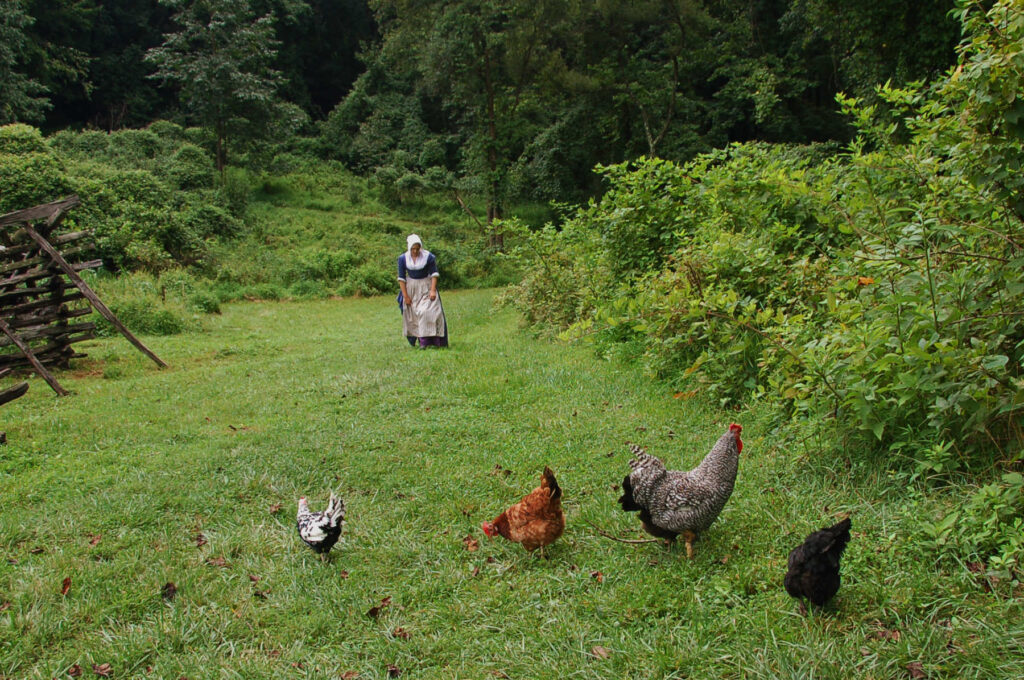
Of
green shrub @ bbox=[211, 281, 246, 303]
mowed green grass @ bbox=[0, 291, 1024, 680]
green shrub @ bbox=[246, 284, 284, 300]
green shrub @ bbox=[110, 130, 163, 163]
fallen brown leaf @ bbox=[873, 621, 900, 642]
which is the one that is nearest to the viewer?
fallen brown leaf @ bbox=[873, 621, 900, 642]

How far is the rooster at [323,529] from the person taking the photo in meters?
3.53

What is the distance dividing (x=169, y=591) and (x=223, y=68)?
28045 mm

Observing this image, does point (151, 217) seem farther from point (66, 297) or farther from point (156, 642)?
point (156, 642)

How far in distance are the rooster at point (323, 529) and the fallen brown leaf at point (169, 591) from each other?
667 millimetres

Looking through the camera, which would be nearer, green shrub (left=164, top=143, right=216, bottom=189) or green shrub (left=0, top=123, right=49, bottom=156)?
green shrub (left=0, top=123, right=49, bottom=156)

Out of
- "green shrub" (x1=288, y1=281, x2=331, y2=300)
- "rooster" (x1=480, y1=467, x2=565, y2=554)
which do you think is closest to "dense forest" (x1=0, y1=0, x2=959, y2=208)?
"green shrub" (x1=288, y1=281, x2=331, y2=300)

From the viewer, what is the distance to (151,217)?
18234 millimetres

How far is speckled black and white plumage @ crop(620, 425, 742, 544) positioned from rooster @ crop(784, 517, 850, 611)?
535mm

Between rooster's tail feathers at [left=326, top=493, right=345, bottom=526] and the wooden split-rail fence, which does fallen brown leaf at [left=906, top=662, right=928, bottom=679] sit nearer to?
rooster's tail feathers at [left=326, top=493, right=345, bottom=526]

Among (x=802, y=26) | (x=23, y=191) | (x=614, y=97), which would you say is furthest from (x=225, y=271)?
(x=802, y=26)

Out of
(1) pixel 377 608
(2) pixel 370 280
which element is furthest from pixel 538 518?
(2) pixel 370 280

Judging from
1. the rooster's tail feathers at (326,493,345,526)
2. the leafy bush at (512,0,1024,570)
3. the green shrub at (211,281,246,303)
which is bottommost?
the green shrub at (211,281,246,303)

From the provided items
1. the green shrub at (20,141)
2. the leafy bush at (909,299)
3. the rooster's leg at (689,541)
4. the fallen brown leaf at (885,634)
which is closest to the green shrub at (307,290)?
the green shrub at (20,141)

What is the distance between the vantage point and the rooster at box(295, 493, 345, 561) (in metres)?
3.53
